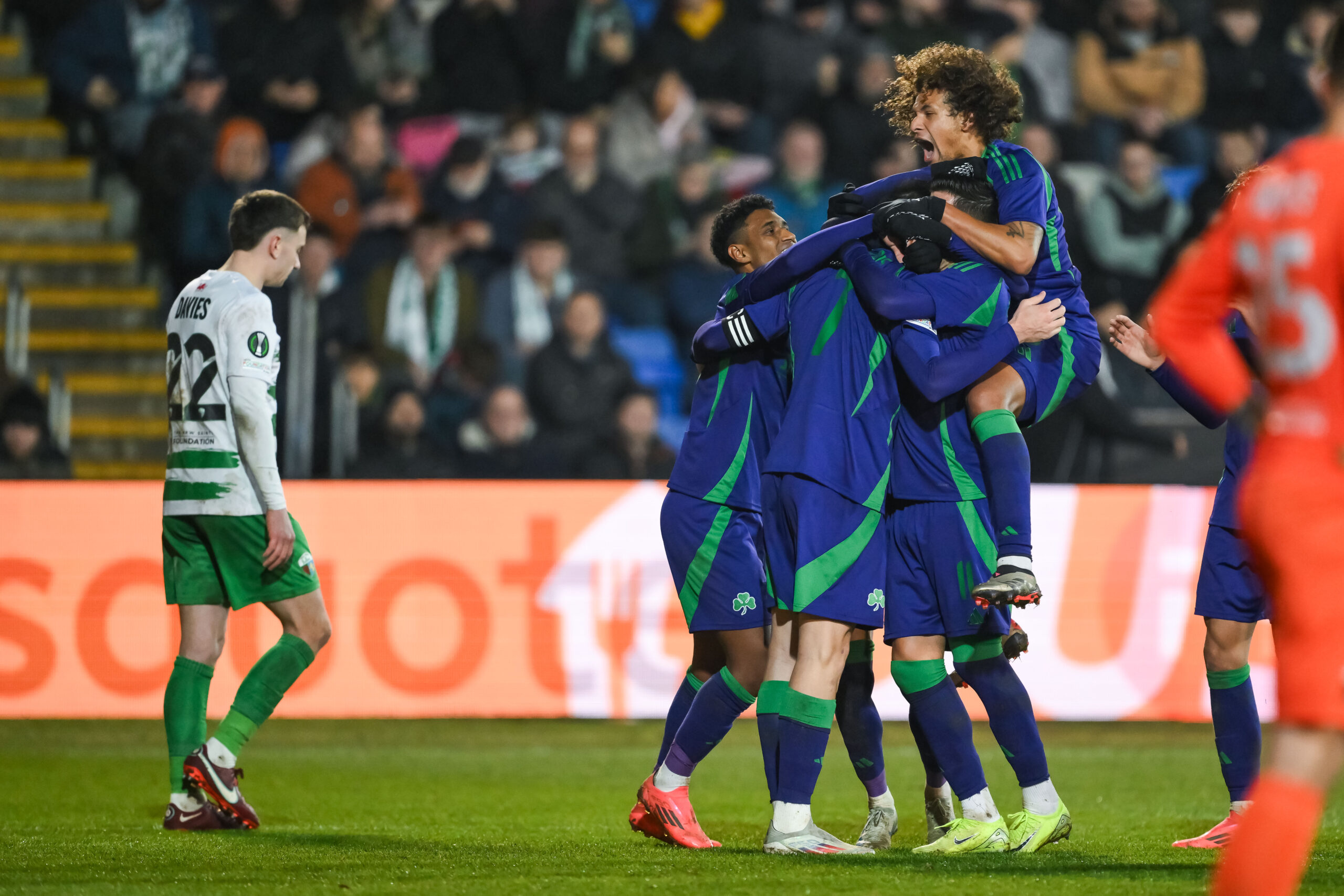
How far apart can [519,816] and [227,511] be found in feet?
4.90

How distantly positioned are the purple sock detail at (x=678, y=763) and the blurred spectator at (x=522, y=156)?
7528mm

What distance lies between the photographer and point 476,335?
10742 mm

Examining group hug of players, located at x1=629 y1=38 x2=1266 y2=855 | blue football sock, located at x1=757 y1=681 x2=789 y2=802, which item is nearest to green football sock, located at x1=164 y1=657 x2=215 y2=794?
group hug of players, located at x1=629 y1=38 x2=1266 y2=855

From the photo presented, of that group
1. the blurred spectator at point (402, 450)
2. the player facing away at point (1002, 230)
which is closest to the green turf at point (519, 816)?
the player facing away at point (1002, 230)

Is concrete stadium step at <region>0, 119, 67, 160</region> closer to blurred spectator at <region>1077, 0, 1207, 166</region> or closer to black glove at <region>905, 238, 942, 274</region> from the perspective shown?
blurred spectator at <region>1077, 0, 1207, 166</region>

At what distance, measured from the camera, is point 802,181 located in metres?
11.5

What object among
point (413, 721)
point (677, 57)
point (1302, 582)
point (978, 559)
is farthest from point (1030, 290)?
point (677, 57)

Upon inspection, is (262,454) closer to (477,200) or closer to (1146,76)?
(477,200)

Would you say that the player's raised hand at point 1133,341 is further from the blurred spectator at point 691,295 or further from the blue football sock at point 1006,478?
the blurred spectator at point 691,295

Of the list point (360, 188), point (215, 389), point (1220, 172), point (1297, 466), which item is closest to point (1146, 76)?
point (1220, 172)

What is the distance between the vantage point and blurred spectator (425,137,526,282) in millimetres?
11344

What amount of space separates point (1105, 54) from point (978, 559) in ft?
29.9

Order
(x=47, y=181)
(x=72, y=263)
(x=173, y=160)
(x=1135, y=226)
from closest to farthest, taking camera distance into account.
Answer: (x=1135, y=226), (x=173, y=160), (x=72, y=263), (x=47, y=181)

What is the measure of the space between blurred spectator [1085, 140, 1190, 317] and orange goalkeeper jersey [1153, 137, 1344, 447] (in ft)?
28.0
